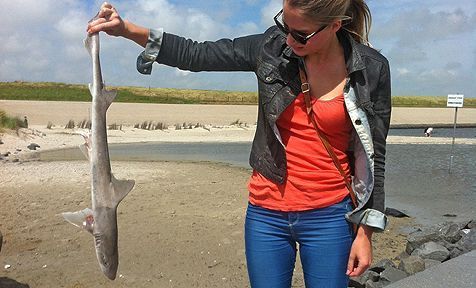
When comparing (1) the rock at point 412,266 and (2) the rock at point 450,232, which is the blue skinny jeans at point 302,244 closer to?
(1) the rock at point 412,266

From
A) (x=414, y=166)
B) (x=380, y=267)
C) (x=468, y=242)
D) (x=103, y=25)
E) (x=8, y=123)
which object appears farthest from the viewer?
(x=8, y=123)

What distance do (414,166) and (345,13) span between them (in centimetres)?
2049

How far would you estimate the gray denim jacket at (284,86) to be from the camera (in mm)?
2781

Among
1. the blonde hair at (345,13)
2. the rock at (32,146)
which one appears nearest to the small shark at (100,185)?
the blonde hair at (345,13)

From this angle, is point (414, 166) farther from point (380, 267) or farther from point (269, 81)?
point (269, 81)

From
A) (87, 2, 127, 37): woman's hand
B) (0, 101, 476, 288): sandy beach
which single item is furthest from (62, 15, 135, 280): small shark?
(0, 101, 476, 288): sandy beach

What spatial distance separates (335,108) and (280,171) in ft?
1.47

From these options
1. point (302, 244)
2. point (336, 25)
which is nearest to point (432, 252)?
point (302, 244)

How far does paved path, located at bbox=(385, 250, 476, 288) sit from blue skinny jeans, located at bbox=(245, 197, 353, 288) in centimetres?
225

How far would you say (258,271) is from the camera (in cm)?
302

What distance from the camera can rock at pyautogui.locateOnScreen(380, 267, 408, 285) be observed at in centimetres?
685

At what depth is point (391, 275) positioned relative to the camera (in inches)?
274

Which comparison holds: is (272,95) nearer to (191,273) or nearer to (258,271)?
(258,271)

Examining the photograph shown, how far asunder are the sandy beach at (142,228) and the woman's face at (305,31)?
5.11 metres
